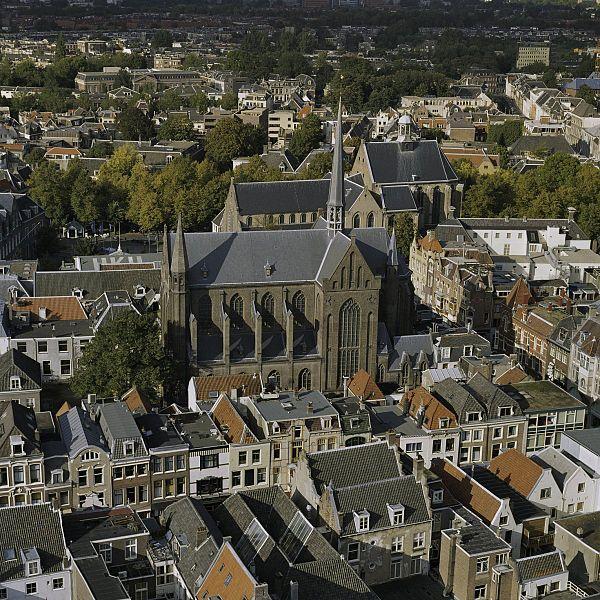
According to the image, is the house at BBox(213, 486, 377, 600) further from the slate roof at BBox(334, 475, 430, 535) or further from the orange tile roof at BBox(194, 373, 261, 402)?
the orange tile roof at BBox(194, 373, 261, 402)

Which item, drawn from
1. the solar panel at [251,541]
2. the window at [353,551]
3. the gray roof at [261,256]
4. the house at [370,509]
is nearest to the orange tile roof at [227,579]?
the solar panel at [251,541]

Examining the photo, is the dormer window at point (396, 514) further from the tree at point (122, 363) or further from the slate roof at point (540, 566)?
the tree at point (122, 363)

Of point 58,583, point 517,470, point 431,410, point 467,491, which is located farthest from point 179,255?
point 58,583

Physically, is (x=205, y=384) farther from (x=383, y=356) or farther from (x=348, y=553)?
(x=348, y=553)

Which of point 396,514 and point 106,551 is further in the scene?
point 396,514

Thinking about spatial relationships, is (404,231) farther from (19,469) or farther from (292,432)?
(19,469)

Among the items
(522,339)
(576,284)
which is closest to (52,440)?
(522,339)

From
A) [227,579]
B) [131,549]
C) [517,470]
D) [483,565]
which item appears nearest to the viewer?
[227,579]
